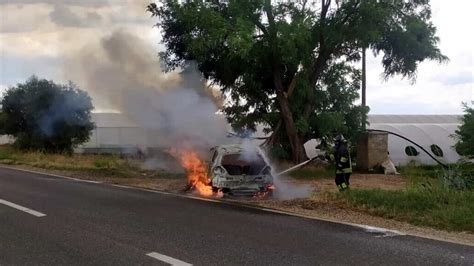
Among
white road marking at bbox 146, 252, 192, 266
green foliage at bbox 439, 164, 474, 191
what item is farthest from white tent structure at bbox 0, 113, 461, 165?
white road marking at bbox 146, 252, 192, 266

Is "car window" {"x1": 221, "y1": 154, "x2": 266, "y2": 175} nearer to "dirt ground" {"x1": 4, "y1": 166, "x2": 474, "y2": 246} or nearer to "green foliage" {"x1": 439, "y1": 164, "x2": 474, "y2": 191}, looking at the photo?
"dirt ground" {"x1": 4, "y1": 166, "x2": 474, "y2": 246}

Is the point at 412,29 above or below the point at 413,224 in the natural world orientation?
above

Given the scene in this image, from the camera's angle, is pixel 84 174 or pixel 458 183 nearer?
pixel 458 183

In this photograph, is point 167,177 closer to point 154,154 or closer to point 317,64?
point 154,154

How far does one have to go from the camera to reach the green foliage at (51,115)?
35.6 m

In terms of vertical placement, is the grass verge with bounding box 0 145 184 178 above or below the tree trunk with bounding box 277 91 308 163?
below

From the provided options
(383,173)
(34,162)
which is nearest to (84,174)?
(34,162)

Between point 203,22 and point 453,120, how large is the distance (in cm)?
3815

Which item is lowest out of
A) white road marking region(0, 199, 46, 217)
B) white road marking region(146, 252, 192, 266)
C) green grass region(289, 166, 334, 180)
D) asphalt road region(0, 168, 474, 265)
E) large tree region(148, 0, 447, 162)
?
white road marking region(146, 252, 192, 266)

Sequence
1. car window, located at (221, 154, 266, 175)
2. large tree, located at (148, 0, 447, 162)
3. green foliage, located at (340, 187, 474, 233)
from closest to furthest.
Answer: green foliage, located at (340, 187, 474, 233)
car window, located at (221, 154, 266, 175)
large tree, located at (148, 0, 447, 162)

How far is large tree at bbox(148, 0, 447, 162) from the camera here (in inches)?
739

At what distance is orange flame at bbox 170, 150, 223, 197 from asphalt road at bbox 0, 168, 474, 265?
2342 mm

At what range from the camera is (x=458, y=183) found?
11.9 meters

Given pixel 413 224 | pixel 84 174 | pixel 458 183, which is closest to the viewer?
pixel 413 224
